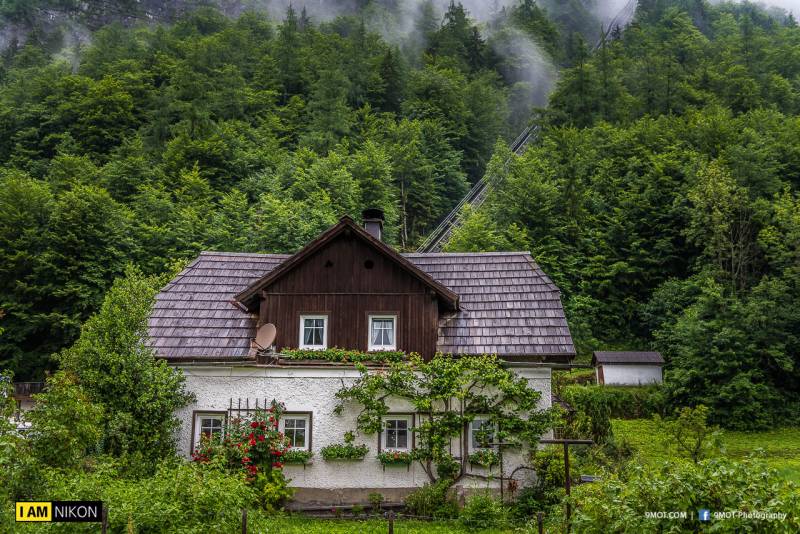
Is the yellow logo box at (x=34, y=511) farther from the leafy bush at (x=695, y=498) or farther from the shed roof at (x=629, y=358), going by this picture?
the shed roof at (x=629, y=358)

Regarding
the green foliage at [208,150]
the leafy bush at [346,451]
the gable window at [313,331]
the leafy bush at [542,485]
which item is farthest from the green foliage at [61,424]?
the green foliage at [208,150]

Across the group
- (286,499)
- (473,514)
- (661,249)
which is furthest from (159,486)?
(661,249)

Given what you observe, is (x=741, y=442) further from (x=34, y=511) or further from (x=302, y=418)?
(x=34, y=511)

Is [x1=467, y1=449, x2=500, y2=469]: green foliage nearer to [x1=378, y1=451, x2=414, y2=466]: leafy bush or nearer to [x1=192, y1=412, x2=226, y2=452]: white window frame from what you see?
[x1=378, y1=451, x2=414, y2=466]: leafy bush

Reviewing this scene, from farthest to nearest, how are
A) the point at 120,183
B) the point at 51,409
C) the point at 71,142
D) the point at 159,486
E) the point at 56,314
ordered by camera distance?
the point at 71,142 → the point at 120,183 → the point at 56,314 → the point at 51,409 → the point at 159,486

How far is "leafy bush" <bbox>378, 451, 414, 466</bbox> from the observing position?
554 inches

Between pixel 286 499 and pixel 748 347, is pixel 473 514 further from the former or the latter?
pixel 748 347

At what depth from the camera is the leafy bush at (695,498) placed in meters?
6.03

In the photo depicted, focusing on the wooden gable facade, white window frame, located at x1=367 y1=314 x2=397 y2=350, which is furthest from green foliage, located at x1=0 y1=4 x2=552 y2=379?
white window frame, located at x1=367 y1=314 x2=397 y2=350

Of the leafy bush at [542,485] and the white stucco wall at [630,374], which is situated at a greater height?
the white stucco wall at [630,374]

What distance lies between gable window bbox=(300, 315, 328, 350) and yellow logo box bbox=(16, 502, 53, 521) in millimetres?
7870

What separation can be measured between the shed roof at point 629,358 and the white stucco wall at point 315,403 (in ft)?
51.1

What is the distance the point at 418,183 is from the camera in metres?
46.4

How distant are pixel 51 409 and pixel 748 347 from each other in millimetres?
25826
